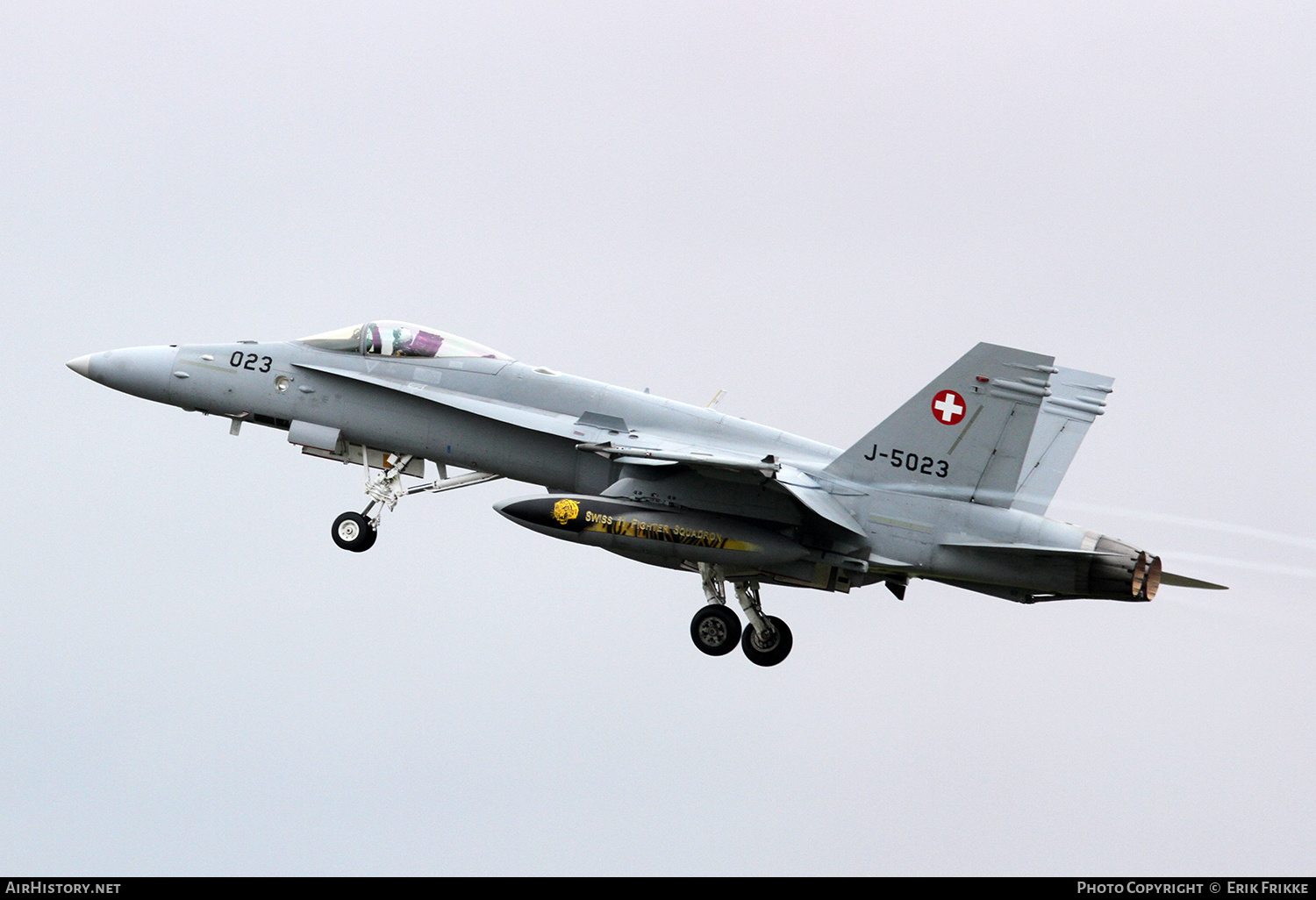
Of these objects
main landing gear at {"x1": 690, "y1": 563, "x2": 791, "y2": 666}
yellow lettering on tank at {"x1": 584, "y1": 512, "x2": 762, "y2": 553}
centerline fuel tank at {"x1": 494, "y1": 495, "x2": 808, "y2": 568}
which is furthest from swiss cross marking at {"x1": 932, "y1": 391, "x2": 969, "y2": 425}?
main landing gear at {"x1": 690, "y1": 563, "x2": 791, "y2": 666}

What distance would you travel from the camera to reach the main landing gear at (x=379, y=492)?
21.8m

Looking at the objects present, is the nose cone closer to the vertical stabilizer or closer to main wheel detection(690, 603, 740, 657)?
main wheel detection(690, 603, 740, 657)

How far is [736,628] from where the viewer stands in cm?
2153

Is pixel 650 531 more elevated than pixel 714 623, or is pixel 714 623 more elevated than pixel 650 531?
pixel 650 531

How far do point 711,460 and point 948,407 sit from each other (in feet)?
9.02

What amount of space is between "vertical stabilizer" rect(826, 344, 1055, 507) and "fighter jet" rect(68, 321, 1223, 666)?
2 cm

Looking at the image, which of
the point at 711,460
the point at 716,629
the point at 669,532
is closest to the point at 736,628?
the point at 716,629

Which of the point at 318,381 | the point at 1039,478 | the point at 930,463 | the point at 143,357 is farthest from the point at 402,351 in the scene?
the point at 1039,478

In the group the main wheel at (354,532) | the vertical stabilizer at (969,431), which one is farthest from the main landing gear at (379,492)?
the vertical stabilizer at (969,431)

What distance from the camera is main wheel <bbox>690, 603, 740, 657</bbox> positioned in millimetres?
21516

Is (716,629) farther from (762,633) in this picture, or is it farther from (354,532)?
(354,532)

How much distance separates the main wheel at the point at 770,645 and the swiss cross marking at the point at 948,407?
3.53 metres

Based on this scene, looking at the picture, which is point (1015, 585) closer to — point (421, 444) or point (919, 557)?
point (919, 557)

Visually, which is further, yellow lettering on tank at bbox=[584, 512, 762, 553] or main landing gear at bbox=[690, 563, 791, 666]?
main landing gear at bbox=[690, 563, 791, 666]
